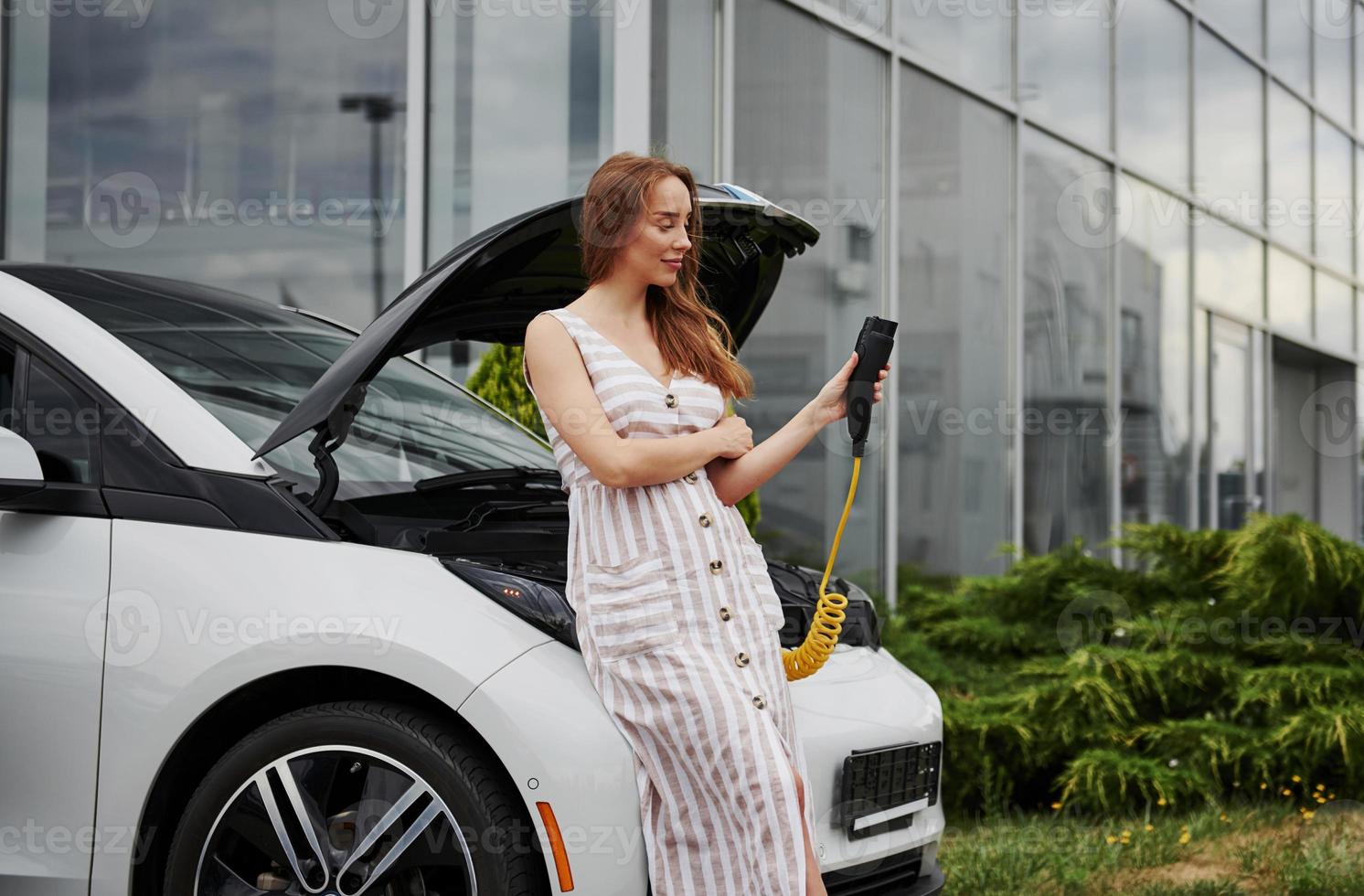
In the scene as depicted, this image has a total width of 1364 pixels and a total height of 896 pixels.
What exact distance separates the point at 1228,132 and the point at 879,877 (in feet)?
40.6

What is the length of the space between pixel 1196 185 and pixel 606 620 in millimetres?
11863

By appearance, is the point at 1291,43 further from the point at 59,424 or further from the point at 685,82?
the point at 59,424

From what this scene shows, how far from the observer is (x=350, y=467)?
3.12 metres

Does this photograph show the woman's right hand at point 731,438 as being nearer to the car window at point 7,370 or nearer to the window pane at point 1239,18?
the car window at point 7,370

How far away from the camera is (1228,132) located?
44.0 ft

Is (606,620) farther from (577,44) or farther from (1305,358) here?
(1305,358)

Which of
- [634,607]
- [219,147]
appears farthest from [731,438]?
[219,147]

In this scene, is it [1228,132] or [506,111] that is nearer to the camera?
[506,111]

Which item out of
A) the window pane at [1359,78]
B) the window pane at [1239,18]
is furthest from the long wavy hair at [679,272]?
the window pane at [1359,78]

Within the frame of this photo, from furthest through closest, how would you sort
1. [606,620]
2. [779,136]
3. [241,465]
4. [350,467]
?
[779,136] → [350,467] → [241,465] → [606,620]

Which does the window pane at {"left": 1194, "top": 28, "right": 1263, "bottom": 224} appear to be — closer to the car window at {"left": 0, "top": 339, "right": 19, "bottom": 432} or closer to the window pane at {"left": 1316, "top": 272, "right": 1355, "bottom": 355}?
the window pane at {"left": 1316, "top": 272, "right": 1355, "bottom": 355}

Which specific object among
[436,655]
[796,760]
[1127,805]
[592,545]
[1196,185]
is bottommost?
[1127,805]

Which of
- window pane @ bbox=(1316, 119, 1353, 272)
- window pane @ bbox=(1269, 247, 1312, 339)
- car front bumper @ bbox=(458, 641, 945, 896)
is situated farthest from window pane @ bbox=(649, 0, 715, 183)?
window pane @ bbox=(1316, 119, 1353, 272)

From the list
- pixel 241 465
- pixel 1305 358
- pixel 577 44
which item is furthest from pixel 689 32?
pixel 1305 358
